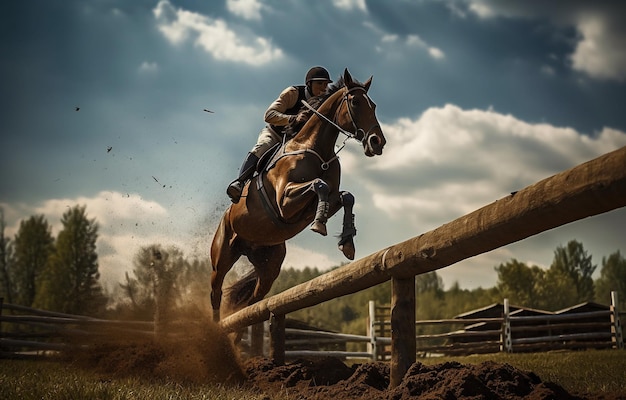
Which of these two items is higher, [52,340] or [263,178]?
[263,178]

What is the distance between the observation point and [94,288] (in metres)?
29.8

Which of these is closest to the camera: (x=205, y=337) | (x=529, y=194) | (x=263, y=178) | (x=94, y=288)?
(x=529, y=194)

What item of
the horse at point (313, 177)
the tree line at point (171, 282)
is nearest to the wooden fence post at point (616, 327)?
the tree line at point (171, 282)

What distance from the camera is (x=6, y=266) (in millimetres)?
28031

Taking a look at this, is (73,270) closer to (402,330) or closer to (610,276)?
(402,330)

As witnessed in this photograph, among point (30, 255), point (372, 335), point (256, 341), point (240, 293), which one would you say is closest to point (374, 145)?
point (256, 341)

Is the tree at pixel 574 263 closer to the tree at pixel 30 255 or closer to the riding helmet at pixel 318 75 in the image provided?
the tree at pixel 30 255

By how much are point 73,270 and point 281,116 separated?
95.4 ft

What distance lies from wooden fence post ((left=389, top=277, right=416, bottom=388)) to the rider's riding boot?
11.9ft

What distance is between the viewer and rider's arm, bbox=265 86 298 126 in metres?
6.26

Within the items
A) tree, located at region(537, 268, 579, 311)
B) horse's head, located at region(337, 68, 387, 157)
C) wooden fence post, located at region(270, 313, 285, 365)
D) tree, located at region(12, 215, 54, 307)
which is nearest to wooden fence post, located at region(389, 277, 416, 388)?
wooden fence post, located at region(270, 313, 285, 365)

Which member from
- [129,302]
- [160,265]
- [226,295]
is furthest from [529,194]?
[129,302]

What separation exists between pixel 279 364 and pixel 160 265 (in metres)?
4.85

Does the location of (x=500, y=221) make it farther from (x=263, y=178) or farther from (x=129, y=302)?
(x=129, y=302)
